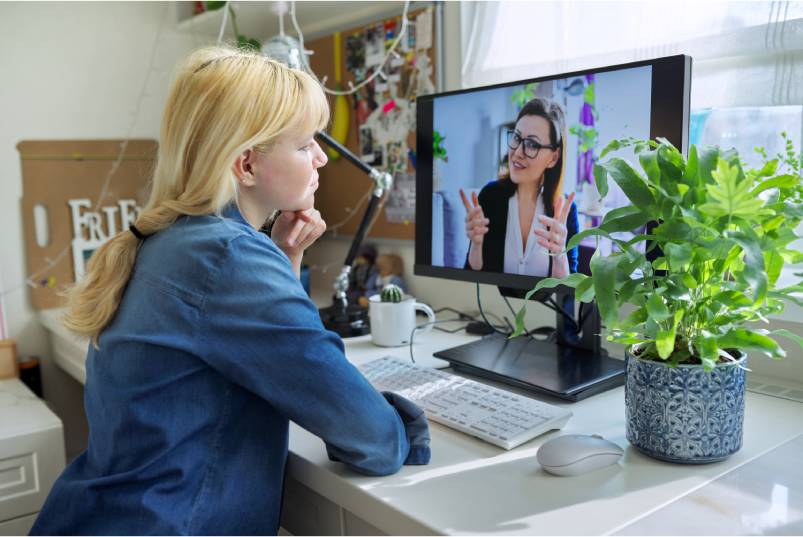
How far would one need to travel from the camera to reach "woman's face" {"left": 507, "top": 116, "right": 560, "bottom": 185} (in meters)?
1.05

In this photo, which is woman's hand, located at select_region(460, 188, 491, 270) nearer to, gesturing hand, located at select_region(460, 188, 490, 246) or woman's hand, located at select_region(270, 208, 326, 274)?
gesturing hand, located at select_region(460, 188, 490, 246)

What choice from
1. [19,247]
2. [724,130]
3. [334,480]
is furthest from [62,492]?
[19,247]

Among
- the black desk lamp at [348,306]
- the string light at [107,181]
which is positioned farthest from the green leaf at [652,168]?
the string light at [107,181]

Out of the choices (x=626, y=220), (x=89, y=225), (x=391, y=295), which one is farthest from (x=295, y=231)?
(x=89, y=225)

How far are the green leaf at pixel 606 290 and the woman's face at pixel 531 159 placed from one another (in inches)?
14.9

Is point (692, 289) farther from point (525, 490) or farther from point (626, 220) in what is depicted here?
point (525, 490)

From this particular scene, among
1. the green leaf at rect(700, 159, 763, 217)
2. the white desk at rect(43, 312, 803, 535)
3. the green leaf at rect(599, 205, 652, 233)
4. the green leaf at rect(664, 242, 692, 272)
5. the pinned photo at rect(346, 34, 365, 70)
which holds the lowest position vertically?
the white desk at rect(43, 312, 803, 535)

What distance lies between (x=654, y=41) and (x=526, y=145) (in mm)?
331

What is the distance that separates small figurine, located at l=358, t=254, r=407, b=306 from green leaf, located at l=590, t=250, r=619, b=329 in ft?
3.21

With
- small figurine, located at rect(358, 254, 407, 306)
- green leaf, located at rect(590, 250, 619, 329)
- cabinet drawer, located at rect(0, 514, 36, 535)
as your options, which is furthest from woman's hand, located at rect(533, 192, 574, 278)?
cabinet drawer, located at rect(0, 514, 36, 535)

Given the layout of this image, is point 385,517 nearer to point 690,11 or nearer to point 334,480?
point 334,480

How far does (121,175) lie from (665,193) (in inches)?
69.7

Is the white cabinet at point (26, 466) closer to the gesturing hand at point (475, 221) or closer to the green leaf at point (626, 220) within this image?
the gesturing hand at point (475, 221)

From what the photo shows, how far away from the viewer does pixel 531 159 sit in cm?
108
